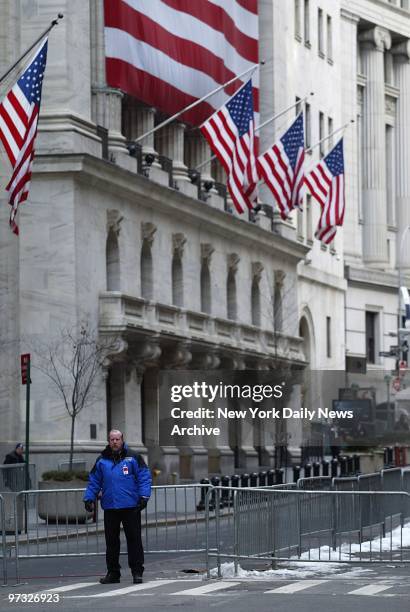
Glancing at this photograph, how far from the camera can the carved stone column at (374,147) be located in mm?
95625

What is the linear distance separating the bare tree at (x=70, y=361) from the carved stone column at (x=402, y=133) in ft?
164

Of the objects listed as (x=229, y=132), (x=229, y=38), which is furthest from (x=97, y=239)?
(x=229, y=38)

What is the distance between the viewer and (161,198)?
191ft

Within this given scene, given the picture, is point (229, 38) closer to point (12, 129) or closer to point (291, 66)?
point (291, 66)

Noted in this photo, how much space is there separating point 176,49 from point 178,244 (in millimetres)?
5592

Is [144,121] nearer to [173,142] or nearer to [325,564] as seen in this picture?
[173,142]

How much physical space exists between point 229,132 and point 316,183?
793 centimetres

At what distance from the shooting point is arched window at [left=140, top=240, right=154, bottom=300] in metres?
58.0

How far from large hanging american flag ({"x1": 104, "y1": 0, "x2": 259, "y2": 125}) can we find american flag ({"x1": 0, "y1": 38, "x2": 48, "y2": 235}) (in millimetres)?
17302

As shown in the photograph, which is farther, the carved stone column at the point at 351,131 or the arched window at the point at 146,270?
the carved stone column at the point at 351,131

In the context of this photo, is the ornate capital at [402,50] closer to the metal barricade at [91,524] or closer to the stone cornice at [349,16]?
the stone cornice at [349,16]

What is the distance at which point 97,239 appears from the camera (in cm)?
5319

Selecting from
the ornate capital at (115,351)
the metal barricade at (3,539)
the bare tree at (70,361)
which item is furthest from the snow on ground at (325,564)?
the ornate capital at (115,351)

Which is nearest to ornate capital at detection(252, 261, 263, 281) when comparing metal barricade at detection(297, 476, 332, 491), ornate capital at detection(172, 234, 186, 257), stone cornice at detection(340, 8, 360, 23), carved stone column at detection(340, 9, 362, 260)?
ornate capital at detection(172, 234, 186, 257)
